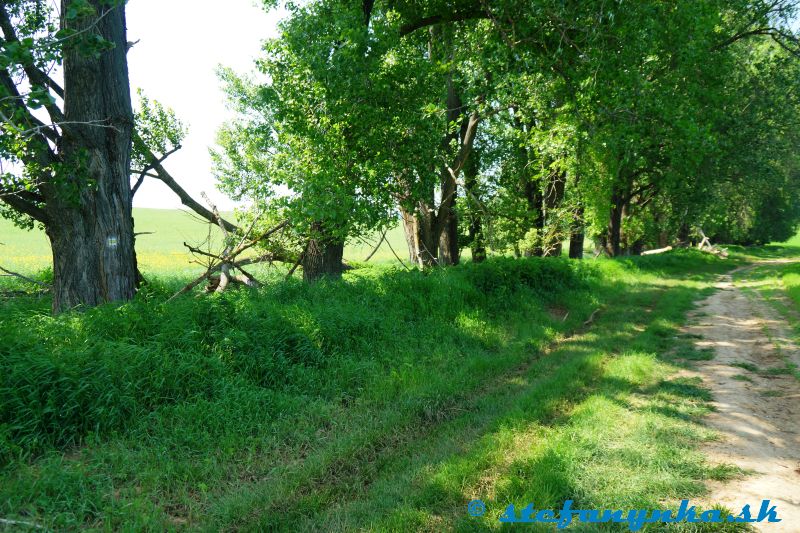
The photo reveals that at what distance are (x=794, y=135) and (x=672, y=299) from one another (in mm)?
16044

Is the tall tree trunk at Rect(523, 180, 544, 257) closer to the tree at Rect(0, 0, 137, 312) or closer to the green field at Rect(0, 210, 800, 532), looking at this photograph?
the green field at Rect(0, 210, 800, 532)

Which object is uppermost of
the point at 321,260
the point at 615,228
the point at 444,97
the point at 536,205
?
the point at 444,97

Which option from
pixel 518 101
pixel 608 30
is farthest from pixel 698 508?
pixel 518 101

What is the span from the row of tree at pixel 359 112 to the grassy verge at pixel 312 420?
196 centimetres

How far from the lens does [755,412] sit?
5969 millimetres

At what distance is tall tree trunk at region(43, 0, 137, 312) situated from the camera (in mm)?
7594

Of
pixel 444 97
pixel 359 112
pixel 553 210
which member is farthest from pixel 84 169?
pixel 553 210

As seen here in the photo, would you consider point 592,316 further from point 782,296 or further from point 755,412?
point 782,296

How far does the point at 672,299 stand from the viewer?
1505 centimetres

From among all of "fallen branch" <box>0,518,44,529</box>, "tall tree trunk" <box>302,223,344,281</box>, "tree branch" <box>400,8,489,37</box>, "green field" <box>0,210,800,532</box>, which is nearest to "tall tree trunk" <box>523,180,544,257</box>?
"tree branch" <box>400,8,489,37</box>

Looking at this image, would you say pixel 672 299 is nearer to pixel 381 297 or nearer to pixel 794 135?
pixel 381 297

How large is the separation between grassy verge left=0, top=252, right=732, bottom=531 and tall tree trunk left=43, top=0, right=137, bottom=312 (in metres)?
1.13

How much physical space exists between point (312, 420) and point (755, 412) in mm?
5379

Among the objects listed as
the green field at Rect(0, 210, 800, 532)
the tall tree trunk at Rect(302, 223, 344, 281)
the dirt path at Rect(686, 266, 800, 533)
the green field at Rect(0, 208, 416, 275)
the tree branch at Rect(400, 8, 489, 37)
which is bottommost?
the dirt path at Rect(686, 266, 800, 533)
